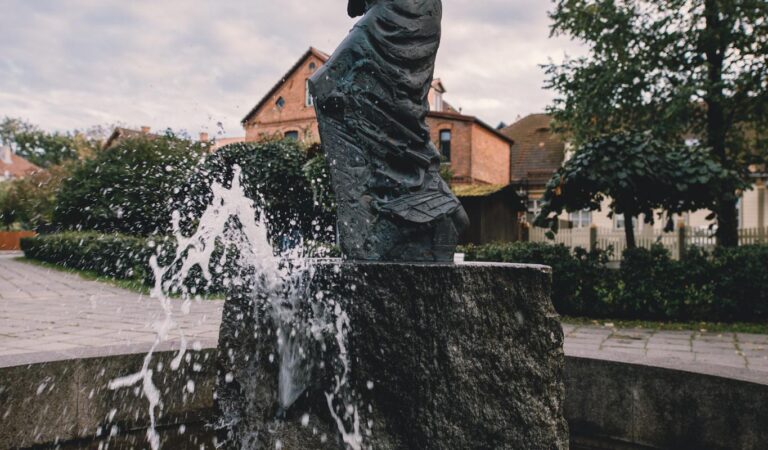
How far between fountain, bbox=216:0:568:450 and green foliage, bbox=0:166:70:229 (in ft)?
81.6

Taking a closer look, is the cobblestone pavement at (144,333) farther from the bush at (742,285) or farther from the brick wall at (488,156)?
the brick wall at (488,156)

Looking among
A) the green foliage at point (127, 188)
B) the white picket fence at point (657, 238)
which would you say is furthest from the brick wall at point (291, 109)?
the white picket fence at point (657, 238)

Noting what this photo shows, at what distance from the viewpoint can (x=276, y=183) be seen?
46.6 ft

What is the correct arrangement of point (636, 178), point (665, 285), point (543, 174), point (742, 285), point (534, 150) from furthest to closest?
point (534, 150) < point (543, 174) < point (636, 178) < point (665, 285) < point (742, 285)

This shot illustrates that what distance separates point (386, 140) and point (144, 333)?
4.72 metres

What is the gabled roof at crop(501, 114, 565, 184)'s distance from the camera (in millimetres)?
32406

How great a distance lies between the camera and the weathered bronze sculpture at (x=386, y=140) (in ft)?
10.6

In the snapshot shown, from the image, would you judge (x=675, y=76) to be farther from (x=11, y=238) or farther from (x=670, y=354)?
(x=11, y=238)

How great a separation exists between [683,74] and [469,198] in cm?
672

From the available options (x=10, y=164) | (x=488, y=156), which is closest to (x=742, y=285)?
(x=488, y=156)

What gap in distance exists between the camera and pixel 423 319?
8.54 ft

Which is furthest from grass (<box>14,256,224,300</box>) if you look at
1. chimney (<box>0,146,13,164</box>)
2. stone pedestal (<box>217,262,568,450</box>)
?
chimney (<box>0,146,13,164</box>)

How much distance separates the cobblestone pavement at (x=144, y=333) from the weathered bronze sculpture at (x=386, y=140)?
1.47 metres

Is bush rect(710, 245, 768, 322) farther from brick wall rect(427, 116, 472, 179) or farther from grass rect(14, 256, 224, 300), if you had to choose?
brick wall rect(427, 116, 472, 179)
